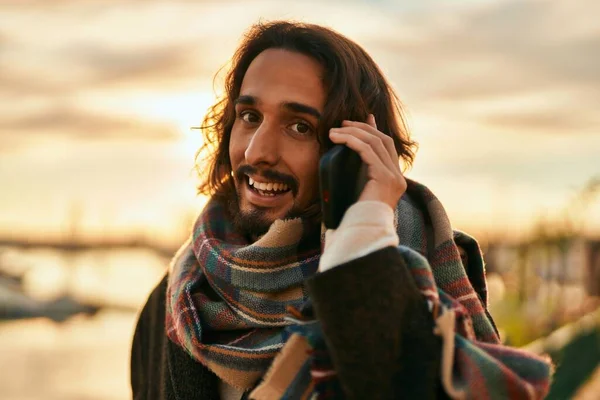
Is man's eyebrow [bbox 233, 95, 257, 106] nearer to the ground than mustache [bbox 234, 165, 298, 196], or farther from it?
farther from it

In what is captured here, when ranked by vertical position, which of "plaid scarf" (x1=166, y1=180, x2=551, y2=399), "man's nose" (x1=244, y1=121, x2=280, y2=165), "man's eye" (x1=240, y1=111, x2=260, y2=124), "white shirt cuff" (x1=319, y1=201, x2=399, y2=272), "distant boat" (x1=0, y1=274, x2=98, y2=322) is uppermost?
"man's eye" (x1=240, y1=111, x2=260, y2=124)

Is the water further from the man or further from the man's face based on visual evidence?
the man's face

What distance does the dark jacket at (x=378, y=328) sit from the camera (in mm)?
1827

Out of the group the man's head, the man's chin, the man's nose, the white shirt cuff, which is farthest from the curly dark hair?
the white shirt cuff

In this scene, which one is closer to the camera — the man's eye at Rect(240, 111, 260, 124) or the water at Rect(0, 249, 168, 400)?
the man's eye at Rect(240, 111, 260, 124)

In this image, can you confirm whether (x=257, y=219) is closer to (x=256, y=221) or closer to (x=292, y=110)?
(x=256, y=221)

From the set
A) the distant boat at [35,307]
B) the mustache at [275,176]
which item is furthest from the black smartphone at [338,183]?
the distant boat at [35,307]

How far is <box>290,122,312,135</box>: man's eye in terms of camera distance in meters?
2.33

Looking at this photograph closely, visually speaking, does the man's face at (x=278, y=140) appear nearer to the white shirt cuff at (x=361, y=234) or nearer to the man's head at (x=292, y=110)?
the man's head at (x=292, y=110)

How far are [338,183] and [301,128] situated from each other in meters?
0.41

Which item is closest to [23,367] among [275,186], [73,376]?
[73,376]

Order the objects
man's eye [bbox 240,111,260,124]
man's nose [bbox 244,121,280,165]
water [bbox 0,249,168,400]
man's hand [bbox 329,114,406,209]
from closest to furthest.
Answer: man's hand [bbox 329,114,406,209], man's nose [bbox 244,121,280,165], man's eye [bbox 240,111,260,124], water [bbox 0,249,168,400]

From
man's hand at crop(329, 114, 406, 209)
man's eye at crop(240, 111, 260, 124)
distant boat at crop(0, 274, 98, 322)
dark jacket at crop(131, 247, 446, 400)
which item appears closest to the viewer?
dark jacket at crop(131, 247, 446, 400)

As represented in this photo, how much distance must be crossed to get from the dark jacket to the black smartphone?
156 millimetres
